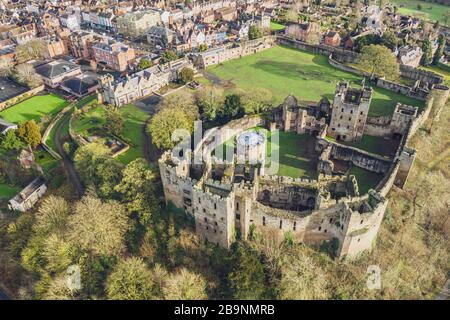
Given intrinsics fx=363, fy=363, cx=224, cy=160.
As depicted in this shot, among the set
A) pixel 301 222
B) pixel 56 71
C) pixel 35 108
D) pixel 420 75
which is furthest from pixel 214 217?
pixel 56 71

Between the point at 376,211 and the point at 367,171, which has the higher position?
the point at 376,211

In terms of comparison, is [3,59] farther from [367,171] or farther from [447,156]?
[447,156]

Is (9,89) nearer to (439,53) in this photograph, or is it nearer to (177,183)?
(177,183)

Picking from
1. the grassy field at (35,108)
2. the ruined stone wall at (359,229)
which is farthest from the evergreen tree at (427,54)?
the grassy field at (35,108)

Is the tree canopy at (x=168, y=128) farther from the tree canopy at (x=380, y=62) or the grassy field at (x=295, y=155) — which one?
the tree canopy at (x=380, y=62)

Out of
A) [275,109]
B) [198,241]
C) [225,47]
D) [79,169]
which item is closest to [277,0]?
[225,47]

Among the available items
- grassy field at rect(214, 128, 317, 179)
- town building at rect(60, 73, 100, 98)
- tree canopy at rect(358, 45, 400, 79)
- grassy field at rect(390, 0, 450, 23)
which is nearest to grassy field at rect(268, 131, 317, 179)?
grassy field at rect(214, 128, 317, 179)
